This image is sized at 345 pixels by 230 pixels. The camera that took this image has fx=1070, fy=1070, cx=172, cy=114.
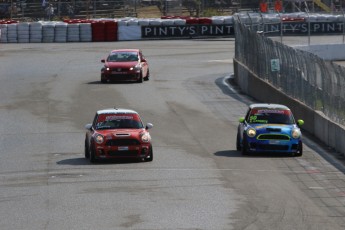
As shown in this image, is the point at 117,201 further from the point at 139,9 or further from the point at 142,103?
the point at 139,9

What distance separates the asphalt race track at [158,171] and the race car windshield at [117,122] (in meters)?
0.92

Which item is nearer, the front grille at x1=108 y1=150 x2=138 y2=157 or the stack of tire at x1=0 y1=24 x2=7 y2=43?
the front grille at x1=108 y1=150 x2=138 y2=157

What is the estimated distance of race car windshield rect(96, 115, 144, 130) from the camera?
26.1 m

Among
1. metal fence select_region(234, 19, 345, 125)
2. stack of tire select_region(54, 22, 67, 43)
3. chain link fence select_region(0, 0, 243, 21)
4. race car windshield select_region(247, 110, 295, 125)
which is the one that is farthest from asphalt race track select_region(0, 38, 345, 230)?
chain link fence select_region(0, 0, 243, 21)

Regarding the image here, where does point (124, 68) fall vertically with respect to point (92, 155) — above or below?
below

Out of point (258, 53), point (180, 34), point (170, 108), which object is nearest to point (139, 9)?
point (180, 34)

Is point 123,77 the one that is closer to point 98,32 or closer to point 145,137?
point 145,137

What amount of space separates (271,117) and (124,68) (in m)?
19.2

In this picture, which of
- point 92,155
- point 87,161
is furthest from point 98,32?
point 92,155

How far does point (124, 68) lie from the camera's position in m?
46.2

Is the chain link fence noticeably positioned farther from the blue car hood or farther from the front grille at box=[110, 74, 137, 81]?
the blue car hood

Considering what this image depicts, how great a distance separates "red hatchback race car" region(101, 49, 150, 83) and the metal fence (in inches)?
183

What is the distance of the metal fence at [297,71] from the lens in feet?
96.1

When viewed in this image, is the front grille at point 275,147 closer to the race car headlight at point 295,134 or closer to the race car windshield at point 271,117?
the race car headlight at point 295,134
